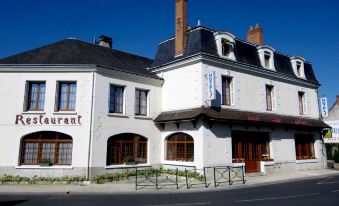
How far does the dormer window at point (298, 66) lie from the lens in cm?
2273

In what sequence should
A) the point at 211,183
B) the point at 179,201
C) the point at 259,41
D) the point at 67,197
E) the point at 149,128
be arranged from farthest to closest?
the point at 259,41, the point at 149,128, the point at 211,183, the point at 67,197, the point at 179,201

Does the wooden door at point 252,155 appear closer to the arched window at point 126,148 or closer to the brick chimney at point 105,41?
the arched window at point 126,148

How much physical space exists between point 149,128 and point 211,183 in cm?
567

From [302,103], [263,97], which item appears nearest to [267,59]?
[263,97]

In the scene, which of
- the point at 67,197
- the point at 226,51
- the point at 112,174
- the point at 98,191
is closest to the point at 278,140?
the point at 226,51

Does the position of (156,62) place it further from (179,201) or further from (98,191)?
(179,201)

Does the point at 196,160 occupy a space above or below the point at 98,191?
above

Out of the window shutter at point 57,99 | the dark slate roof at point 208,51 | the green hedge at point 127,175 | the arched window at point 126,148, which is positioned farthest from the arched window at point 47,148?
the dark slate roof at point 208,51

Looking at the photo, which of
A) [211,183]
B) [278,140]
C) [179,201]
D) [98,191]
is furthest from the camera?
[278,140]

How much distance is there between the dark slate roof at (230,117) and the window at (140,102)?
3.42ft

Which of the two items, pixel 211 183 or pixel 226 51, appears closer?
pixel 211 183

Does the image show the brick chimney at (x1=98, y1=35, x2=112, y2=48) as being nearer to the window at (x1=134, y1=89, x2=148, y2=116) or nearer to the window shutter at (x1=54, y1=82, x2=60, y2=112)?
the window at (x1=134, y1=89, x2=148, y2=116)

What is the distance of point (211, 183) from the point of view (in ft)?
46.3

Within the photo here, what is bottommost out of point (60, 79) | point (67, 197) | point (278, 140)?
point (67, 197)
